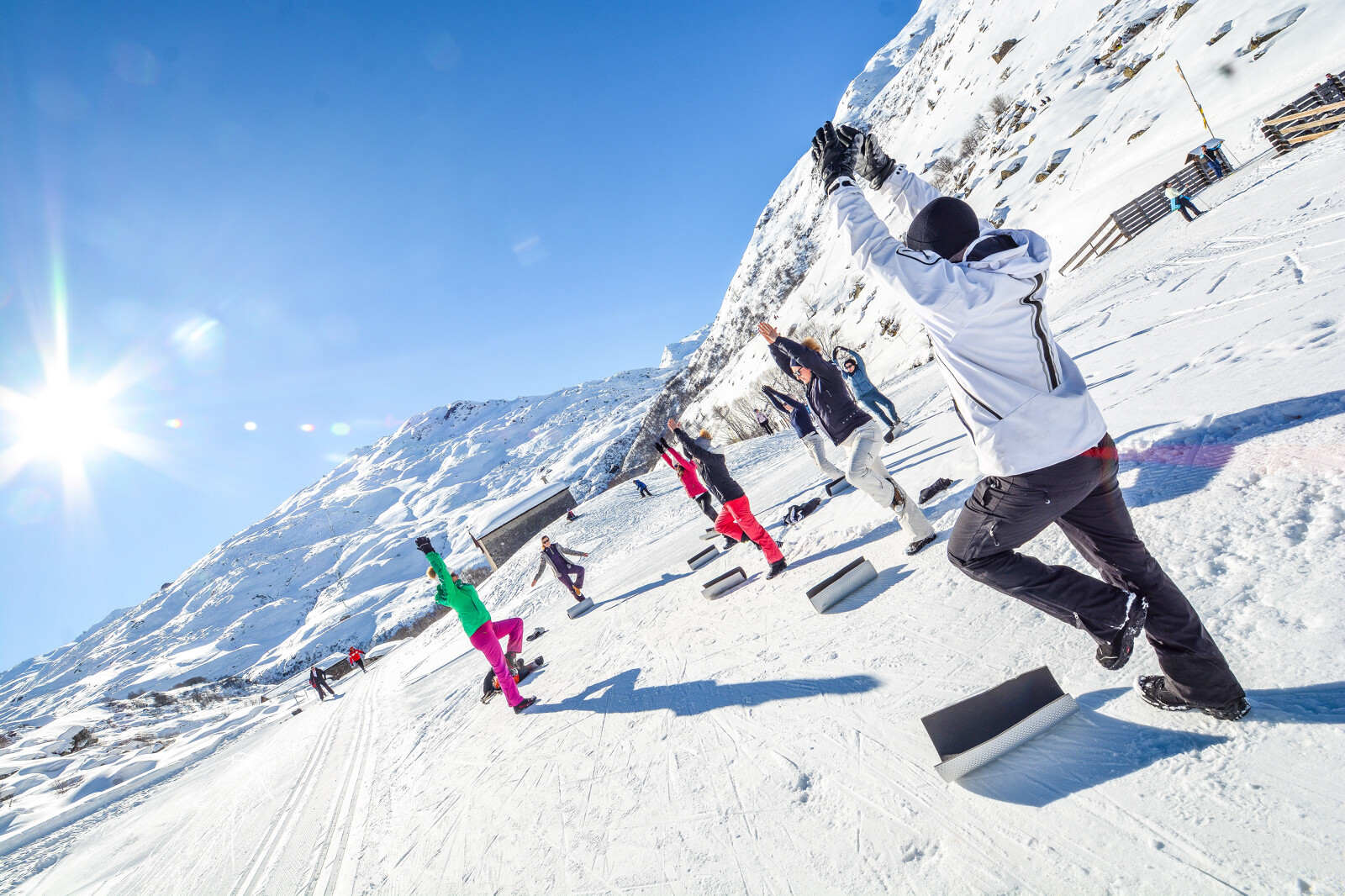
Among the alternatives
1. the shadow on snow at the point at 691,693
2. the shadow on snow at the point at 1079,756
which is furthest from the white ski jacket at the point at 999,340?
the shadow on snow at the point at 691,693

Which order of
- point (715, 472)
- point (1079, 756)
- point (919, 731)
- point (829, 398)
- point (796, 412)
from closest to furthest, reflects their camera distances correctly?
point (1079, 756)
point (919, 731)
point (829, 398)
point (715, 472)
point (796, 412)

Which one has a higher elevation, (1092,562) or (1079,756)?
(1092,562)

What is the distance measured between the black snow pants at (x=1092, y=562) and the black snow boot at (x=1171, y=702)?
28 millimetres

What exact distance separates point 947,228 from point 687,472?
21.3 feet

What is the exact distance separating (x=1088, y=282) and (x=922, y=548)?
49.8 ft

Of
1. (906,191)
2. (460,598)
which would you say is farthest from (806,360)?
(460,598)

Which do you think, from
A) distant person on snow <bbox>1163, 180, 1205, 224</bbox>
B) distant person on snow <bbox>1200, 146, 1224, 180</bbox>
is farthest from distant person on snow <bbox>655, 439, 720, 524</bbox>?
distant person on snow <bbox>1200, 146, 1224, 180</bbox>

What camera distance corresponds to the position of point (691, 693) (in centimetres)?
411

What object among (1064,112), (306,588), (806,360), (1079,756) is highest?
(306,588)

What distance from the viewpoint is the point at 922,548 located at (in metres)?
4.49

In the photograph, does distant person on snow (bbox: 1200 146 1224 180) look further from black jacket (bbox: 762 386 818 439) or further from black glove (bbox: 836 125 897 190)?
black glove (bbox: 836 125 897 190)

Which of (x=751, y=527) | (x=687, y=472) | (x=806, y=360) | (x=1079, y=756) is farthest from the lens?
(x=687, y=472)

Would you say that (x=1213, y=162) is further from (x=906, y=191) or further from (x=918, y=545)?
(x=906, y=191)

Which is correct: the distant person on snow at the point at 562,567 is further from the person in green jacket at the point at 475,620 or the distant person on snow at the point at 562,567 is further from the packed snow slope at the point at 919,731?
the person in green jacket at the point at 475,620
